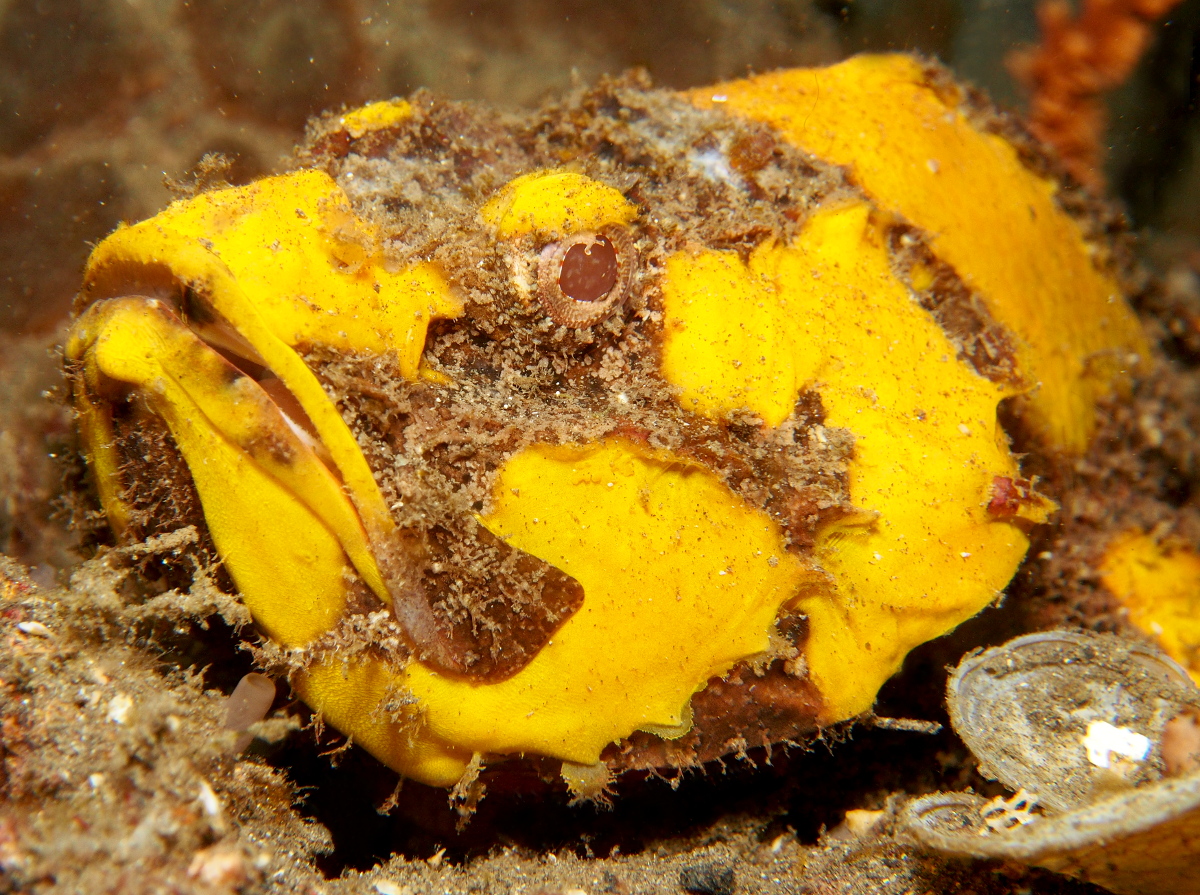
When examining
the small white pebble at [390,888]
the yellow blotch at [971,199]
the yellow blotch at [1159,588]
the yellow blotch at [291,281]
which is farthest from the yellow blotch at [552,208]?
the yellow blotch at [1159,588]

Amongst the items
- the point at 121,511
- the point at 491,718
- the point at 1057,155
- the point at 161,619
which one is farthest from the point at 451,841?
the point at 1057,155

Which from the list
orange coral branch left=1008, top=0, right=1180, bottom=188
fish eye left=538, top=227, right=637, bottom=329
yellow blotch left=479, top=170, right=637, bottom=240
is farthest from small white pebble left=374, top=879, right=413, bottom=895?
orange coral branch left=1008, top=0, right=1180, bottom=188

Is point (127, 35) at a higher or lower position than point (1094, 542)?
higher

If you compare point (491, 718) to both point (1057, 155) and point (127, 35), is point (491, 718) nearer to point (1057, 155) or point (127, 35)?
point (127, 35)

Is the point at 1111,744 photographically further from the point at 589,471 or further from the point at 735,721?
the point at 589,471

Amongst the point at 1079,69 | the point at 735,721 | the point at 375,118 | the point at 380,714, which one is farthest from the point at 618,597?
the point at 1079,69

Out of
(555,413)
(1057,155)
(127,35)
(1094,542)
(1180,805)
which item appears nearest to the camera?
(1180,805)

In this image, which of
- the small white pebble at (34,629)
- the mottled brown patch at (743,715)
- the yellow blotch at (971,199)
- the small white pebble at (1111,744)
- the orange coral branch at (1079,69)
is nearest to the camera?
the small white pebble at (34,629)

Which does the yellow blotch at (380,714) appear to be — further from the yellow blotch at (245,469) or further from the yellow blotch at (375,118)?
the yellow blotch at (375,118)
